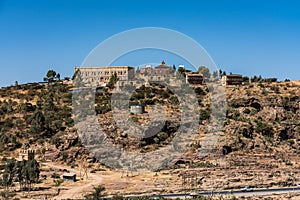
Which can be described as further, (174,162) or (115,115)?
(115,115)

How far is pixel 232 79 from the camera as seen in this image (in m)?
72.8

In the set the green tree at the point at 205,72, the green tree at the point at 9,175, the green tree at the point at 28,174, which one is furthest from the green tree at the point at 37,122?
the green tree at the point at 205,72

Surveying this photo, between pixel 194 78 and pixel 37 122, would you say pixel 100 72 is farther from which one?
pixel 37 122

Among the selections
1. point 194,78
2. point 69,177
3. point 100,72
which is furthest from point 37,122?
point 194,78

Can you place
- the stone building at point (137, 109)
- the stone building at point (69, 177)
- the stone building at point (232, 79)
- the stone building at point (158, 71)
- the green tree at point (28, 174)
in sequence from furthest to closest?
the stone building at point (232, 79)
the stone building at point (158, 71)
the stone building at point (137, 109)
the stone building at point (69, 177)
the green tree at point (28, 174)

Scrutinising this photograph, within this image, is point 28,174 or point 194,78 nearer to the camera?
point 28,174

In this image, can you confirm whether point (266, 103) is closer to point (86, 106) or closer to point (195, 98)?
point (195, 98)

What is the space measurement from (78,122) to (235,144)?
15.2 meters

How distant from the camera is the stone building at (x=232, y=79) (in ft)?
235

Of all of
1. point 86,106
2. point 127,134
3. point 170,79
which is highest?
point 170,79

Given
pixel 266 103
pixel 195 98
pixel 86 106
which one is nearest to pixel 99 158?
pixel 86 106

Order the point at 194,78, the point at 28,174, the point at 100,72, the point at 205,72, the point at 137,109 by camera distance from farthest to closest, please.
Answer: the point at 205,72 → the point at 100,72 → the point at 194,78 → the point at 137,109 → the point at 28,174

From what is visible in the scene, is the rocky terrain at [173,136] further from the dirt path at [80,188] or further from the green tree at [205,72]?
the green tree at [205,72]

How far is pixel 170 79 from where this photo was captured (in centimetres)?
6519
